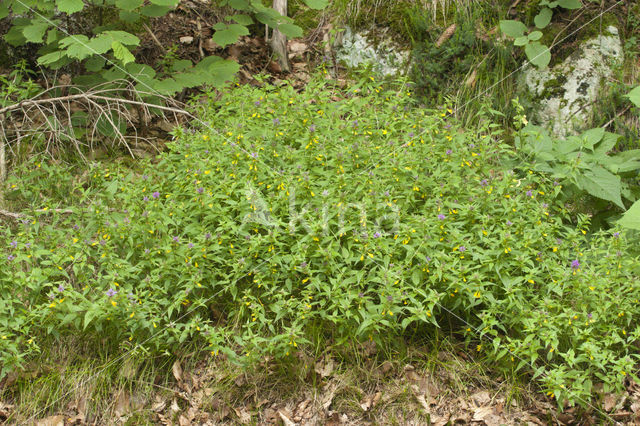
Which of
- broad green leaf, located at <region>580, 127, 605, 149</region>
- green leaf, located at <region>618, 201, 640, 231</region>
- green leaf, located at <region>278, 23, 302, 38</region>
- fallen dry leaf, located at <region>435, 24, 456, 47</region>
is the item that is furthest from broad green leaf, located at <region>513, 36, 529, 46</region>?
green leaf, located at <region>618, 201, 640, 231</region>

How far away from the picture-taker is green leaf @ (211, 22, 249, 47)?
4641 mm

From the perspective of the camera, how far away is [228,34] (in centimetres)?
469

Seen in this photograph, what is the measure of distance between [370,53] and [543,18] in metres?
1.68

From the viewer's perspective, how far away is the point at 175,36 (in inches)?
225

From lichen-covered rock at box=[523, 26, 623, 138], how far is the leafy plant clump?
1.28m

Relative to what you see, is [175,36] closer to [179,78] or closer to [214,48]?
[214,48]

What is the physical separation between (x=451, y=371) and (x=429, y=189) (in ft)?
3.81

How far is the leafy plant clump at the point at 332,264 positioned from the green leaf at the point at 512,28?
5.13 ft

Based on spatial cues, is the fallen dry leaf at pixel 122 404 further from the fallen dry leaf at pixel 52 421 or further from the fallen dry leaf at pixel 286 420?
the fallen dry leaf at pixel 286 420

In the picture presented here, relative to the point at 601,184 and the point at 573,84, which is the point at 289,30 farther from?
the point at 601,184

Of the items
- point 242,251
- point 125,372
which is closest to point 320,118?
point 242,251

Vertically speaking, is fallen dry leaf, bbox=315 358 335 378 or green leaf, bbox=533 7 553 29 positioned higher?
green leaf, bbox=533 7 553 29

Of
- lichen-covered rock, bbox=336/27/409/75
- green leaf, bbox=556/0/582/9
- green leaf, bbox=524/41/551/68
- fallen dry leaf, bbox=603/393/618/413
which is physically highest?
green leaf, bbox=556/0/582/9

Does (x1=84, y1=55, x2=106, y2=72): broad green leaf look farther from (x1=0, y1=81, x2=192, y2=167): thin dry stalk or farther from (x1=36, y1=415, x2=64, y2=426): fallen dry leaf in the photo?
(x1=36, y1=415, x2=64, y2=426): fallen dry leaf
